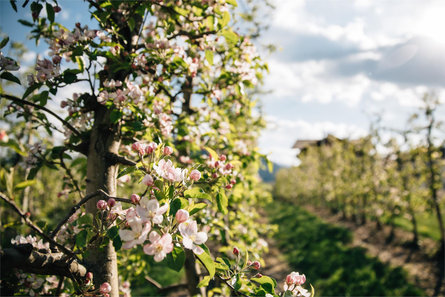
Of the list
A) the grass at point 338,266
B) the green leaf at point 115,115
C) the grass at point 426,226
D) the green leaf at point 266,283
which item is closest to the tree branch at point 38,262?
the green leaf at point 115,115

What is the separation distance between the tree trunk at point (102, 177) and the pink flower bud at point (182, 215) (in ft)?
2.76

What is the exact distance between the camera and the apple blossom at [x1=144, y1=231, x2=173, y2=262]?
0.92m

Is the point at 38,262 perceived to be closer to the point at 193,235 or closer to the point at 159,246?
the point at 159,246

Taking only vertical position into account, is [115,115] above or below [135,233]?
above

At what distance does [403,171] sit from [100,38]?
34.7 ft

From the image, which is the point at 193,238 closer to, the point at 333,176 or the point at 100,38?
the point at 100,38

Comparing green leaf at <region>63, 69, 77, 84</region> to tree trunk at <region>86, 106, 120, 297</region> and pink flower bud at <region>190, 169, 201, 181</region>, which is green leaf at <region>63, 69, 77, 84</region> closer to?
tree trunk at <region>86, 106, 120, 297</region>

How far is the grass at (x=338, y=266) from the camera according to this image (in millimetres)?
6023

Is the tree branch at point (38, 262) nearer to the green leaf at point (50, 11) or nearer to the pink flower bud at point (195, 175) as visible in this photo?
the pink flower bud at point (195, 175)

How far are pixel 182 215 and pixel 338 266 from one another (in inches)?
300

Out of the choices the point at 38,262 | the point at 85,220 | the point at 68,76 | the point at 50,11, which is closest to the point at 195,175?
the point at 85,220

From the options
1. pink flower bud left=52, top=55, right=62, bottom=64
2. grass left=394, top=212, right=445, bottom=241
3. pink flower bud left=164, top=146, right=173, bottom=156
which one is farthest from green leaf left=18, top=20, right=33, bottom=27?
grass left=394, top=212, right=445, bottom=241

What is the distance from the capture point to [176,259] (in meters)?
0.97

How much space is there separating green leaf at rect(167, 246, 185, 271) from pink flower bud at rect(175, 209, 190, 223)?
120 millimetres
